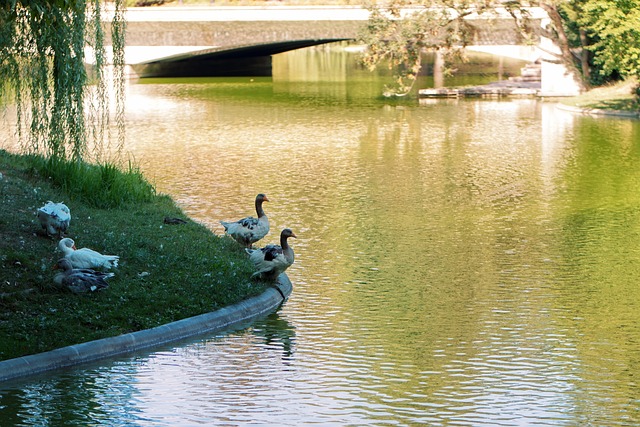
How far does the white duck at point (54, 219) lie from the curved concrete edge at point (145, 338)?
2.95 meters

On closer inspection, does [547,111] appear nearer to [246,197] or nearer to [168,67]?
[246,197]

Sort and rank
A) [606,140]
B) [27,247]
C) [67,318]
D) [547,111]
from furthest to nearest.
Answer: [547,111], [606,140], [27,247], [67,318]

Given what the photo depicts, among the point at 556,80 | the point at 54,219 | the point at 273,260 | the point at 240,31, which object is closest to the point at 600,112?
the point at 556,80

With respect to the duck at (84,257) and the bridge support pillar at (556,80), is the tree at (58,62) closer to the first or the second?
the duck at (84,257)

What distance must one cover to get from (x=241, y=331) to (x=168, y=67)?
1903 inches

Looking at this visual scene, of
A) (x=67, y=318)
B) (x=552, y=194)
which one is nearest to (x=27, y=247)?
(x=67, y=318)

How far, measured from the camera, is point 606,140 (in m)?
31.1

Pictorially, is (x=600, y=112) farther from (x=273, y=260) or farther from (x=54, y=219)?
(x=54, y=219)

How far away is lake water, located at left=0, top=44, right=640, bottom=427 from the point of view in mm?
10281

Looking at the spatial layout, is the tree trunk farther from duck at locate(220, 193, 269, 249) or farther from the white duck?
the white duck

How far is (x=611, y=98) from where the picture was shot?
133 ft

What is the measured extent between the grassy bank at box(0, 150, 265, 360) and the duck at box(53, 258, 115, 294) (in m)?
0.10

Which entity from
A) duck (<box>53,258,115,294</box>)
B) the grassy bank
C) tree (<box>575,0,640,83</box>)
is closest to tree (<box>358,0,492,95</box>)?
tree (<box>575,0,640,83</box>)

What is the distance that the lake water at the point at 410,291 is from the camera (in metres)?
10.3
